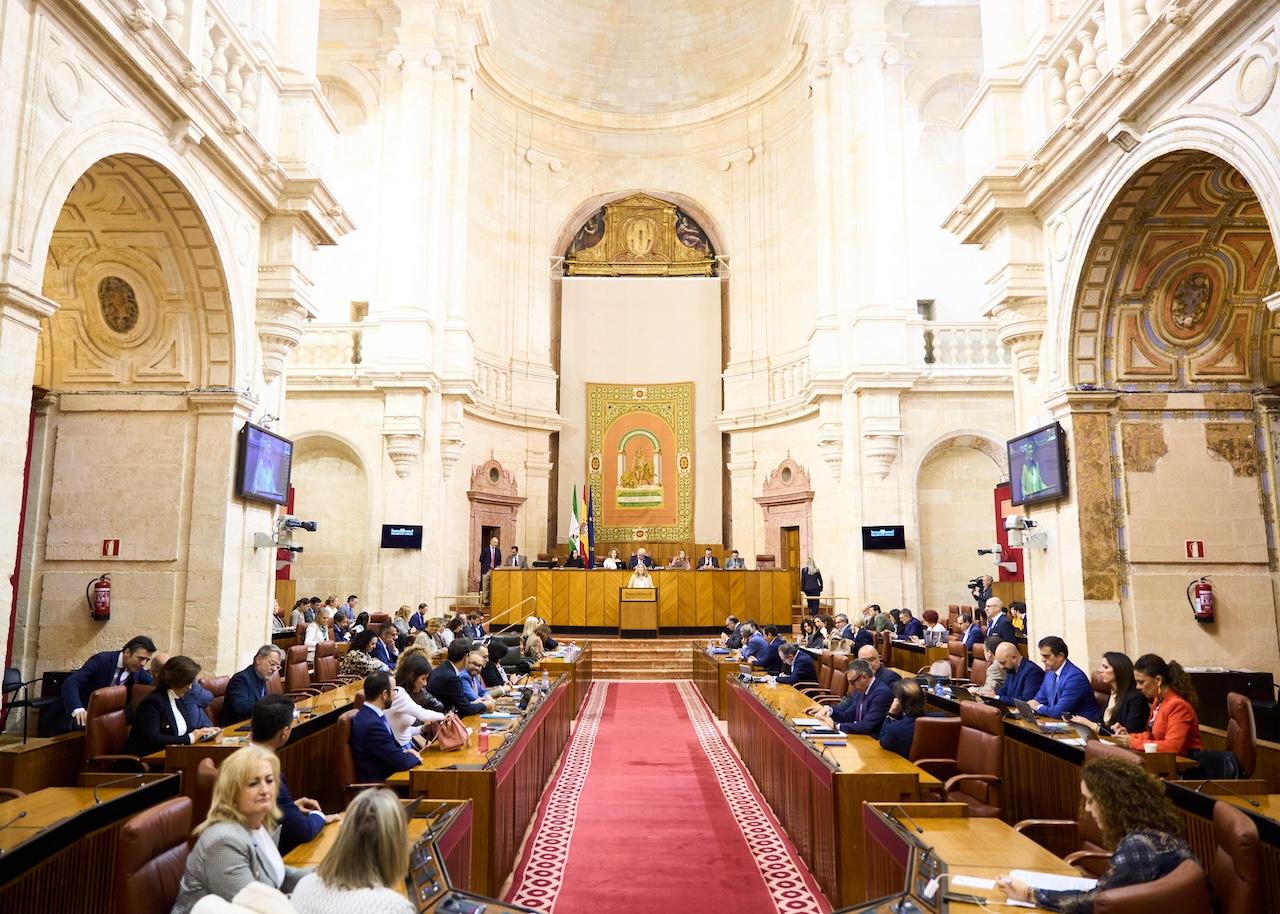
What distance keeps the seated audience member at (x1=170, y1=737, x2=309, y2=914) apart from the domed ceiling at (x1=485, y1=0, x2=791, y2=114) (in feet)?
59.3

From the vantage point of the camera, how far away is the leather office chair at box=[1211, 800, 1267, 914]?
2.52 meters

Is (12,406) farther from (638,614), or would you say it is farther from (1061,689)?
(638,614)

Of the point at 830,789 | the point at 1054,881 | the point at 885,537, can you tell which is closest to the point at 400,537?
the point at 885,537

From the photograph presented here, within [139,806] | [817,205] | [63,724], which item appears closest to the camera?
[139,806]

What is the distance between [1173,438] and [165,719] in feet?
24.5

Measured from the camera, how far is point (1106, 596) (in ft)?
23.6

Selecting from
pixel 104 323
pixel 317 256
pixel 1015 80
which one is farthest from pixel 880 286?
pixel 104 323

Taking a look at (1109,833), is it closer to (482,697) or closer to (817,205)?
(482,697)

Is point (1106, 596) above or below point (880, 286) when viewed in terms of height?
below

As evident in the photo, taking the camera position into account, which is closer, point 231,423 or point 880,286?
point 231,423

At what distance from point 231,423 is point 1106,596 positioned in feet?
24.0

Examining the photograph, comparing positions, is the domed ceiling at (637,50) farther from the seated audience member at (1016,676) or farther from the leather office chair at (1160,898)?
the leather office chair at (1160,898)

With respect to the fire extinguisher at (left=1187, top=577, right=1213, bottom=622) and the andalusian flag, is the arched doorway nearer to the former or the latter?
the fire extinguisher at (left=1187, top=577, right=1213, bottom=622)

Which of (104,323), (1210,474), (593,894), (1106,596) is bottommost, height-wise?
(593,894)
